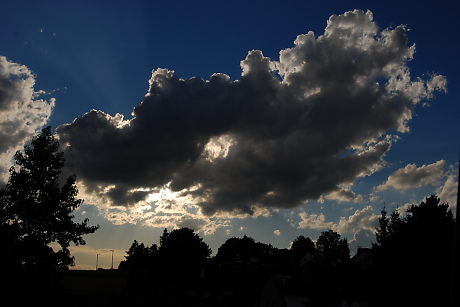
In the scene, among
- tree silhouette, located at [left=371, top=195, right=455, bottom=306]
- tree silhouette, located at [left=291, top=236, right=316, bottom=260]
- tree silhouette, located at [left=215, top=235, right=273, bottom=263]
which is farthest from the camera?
tree silhouette, located at [left=291, top=236, right=316, bottom=260]

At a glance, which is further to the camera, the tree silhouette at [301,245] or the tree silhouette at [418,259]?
the tree silhouette at [301,245]

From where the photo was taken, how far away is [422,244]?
1128 inches

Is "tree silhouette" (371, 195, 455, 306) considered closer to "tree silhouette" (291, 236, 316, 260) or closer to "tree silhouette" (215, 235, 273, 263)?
"tree silhouette" (215, 235, 273, 263)

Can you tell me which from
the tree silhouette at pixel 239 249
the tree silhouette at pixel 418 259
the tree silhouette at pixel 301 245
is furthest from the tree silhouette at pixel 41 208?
the tree silhouette at pixel 301 245

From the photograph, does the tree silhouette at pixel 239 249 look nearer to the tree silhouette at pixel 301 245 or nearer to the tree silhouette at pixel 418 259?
the tree silhouette at pixel 301 245

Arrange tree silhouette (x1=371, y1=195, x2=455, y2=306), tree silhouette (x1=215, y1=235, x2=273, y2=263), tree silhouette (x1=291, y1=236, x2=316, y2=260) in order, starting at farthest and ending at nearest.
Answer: tree silhouette (x1=291, y1=236, x2=316, y2=260)
tree silhouette (x1=215, y1=235, x2=273, y2=263)
tree silhouette (x1=371, y1=195, x2=455, y2=306)

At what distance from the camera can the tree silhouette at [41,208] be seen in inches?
1337

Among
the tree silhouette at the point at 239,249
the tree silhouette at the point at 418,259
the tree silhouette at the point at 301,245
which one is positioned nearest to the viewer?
the tree silhouette at the point at 418,259

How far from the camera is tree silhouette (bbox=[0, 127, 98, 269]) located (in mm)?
33969

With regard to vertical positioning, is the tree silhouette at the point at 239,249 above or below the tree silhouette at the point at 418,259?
above

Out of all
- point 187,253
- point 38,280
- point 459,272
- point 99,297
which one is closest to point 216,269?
point 187,253

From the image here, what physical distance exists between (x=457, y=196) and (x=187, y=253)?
80.1 m

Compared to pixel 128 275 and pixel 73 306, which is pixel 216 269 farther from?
pixel 73 306

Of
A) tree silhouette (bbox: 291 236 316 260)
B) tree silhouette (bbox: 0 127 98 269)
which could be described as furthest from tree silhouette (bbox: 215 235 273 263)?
tree silhouette (bbox: 0 127 98 269)
